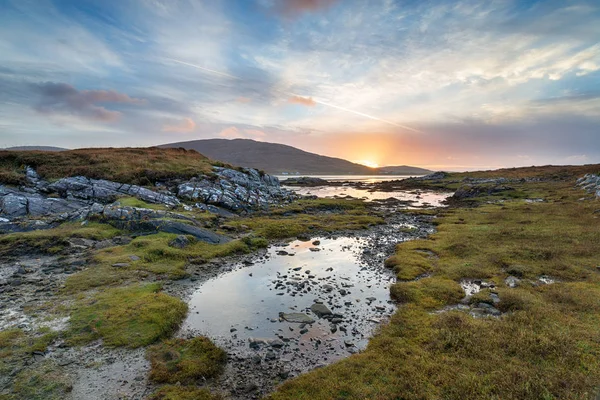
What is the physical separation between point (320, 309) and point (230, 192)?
39.6 meters

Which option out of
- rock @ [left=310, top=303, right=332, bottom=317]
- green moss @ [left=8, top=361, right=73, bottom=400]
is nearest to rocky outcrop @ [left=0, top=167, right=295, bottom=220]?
green moss @ [left=8, top=361, right=73, bottom=400]

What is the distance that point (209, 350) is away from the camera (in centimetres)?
1284

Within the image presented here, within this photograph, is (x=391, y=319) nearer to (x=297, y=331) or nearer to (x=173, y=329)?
(x=297, y=331)

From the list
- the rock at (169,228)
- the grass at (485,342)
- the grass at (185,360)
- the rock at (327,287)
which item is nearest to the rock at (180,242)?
the rock at (169,228)

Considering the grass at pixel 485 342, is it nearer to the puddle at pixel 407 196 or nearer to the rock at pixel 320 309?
the rock at pixel 320 309

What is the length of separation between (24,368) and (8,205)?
29.9m

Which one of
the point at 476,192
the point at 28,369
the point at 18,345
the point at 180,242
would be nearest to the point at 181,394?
the point at 28,369

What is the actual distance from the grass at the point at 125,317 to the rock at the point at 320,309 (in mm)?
7373

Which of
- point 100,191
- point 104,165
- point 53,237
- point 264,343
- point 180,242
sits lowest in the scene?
point 264,343

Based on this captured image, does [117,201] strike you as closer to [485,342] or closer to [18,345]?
[18,345]

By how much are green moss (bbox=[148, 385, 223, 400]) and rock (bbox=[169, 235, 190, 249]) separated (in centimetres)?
1778

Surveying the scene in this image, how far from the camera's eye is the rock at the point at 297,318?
15.8 m

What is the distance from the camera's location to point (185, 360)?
12094 millimetres

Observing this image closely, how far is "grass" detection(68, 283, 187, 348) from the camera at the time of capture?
13711mm
